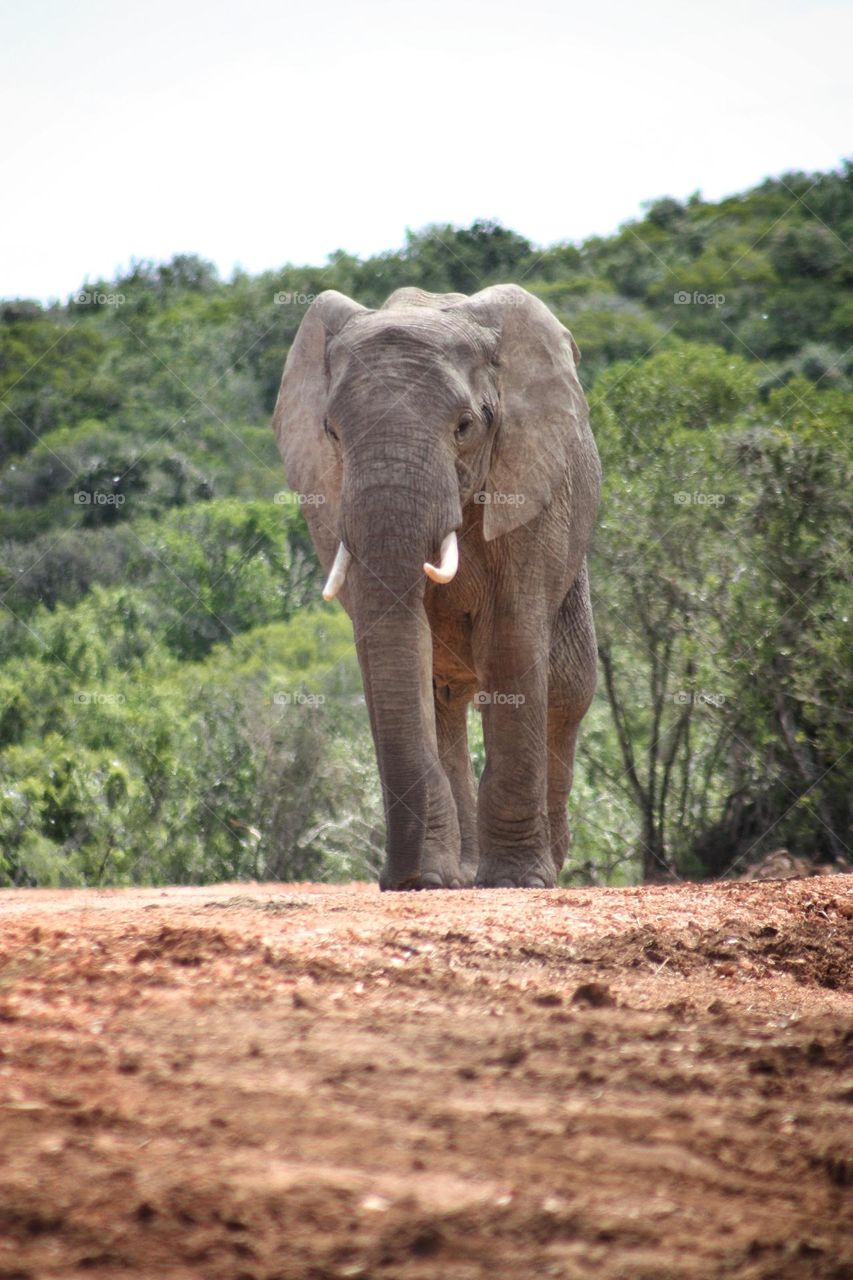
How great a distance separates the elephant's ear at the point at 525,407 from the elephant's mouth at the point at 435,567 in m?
0.73

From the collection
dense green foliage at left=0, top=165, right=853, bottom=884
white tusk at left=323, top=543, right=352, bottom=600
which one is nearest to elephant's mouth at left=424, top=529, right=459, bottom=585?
white tusk at left=323, top=543, right=352, bottom=600

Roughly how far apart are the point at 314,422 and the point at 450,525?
1.30 meters

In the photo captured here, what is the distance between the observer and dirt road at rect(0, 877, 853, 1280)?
2.68m

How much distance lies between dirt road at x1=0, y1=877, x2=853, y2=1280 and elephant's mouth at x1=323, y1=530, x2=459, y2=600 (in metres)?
2.71

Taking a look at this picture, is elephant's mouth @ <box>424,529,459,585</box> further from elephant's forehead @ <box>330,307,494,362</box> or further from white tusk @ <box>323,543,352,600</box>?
elephant's forehead @ <box>330,307,494,362</box>

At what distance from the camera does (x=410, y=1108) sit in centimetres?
317

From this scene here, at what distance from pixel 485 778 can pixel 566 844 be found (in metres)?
1.68

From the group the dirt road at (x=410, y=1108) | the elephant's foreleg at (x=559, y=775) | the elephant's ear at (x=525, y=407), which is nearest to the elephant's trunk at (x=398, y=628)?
the elephant's ear at (x=525, y=407)

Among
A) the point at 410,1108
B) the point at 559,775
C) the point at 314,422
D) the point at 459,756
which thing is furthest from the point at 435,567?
the point at 410,1108

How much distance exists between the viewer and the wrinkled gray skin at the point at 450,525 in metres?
7.44

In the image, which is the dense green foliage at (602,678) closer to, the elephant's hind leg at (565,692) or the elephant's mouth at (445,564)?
the elephant's hind leg at (565,692)

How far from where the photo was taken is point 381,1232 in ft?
8.84

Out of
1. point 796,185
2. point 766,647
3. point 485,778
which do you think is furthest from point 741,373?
point 796,185

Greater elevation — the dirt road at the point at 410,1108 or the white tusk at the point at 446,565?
the white tusk at the point at 446,565
